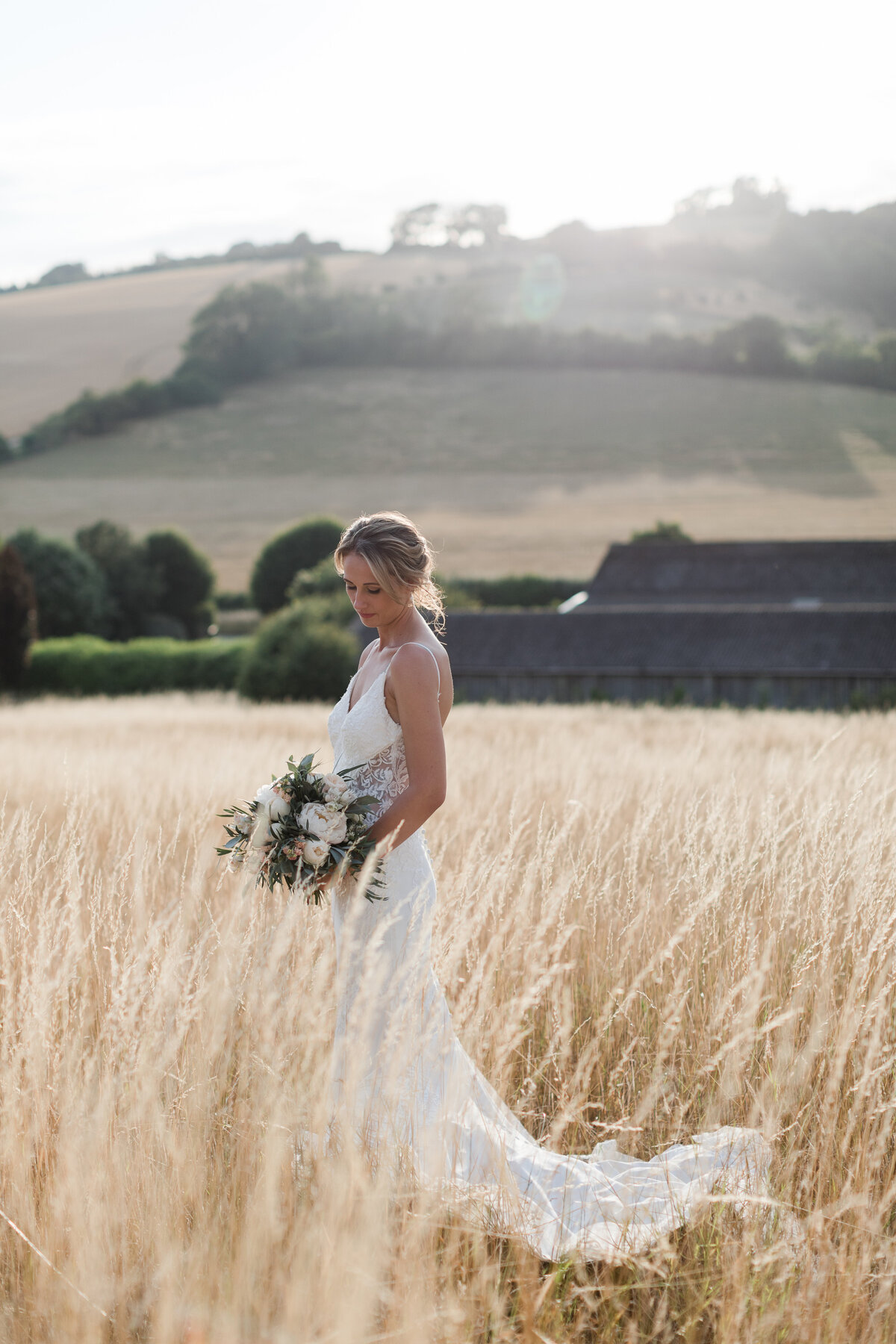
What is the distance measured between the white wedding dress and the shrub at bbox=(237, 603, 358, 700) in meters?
26.1

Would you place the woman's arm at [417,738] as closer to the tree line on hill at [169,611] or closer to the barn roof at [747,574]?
the tree line on hill at [169,611]

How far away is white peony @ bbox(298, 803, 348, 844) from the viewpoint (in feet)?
9.75

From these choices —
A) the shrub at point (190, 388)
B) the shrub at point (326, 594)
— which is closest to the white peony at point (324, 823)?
the shrub at point (326, 594)

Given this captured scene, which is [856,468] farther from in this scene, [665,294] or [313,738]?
[313,738]

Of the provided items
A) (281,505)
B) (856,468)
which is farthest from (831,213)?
(281,505)

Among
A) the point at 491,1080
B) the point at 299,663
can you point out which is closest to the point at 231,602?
the point at 299,663

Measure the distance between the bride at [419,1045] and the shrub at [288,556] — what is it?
4864 centimetres

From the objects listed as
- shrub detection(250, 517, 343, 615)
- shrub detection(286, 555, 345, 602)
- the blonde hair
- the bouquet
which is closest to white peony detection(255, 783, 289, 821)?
the bouquet

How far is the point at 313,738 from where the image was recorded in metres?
14.0

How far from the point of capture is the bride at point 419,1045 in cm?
246

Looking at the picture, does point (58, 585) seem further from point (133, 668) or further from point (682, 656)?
point (682, 656)

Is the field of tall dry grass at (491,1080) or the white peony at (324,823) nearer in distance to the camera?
the field of tall dry grass at (491,1080)

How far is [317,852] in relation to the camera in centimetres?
294

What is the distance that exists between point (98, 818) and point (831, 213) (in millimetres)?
109696
